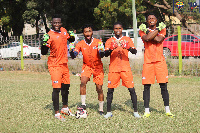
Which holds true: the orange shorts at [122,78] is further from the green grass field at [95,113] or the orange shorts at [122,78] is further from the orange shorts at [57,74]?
the orange shorts at [57,74]

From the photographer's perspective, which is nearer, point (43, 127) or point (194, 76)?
point (43, 127)

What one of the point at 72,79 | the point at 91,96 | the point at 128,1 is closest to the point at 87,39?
the point at 91,96

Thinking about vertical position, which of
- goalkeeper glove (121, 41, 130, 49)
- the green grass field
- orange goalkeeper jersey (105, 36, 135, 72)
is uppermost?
goalkeeper glove (121, 41, 130, 49)

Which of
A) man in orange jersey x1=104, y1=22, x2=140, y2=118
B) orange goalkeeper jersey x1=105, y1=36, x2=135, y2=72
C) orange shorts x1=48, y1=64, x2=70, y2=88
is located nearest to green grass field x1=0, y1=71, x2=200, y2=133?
man in orange jersey x1=104, y1=22, x2=140, y2=118

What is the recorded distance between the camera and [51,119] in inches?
271

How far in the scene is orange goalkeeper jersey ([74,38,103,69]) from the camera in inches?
280

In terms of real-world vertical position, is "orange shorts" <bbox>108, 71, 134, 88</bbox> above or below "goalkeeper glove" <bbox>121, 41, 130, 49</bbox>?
below

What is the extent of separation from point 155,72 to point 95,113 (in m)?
1.85

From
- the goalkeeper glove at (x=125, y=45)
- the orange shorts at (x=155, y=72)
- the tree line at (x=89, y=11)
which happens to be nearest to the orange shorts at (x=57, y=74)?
the goalkeeper glove at (x=125, y=45)

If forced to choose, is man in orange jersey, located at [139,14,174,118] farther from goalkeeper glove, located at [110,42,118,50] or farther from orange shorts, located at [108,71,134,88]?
goalkeeper glove, located at [110,42,118,50]

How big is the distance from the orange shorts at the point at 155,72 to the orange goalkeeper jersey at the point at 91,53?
1.19 meters

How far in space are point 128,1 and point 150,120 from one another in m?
24.7

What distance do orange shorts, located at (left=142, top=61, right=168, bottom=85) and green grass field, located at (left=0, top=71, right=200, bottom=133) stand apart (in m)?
0.87

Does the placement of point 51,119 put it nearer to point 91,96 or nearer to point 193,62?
point 91,96
